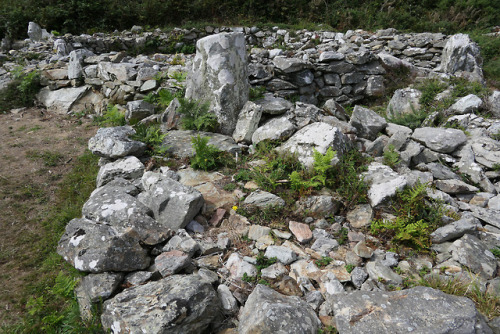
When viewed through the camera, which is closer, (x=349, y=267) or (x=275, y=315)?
(x=275, y=315)

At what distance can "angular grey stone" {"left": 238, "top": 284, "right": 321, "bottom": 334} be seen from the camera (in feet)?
9.64

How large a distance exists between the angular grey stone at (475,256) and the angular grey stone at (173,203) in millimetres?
3660

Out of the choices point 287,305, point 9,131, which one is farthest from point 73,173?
point 287,305

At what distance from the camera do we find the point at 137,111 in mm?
8281

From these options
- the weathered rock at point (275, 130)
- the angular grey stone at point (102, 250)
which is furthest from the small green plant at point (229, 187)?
the angular grey stone at point (102, 250)

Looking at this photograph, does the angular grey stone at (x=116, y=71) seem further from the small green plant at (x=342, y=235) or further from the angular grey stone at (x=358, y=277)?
the angular grey stone at (x=358, y=277)

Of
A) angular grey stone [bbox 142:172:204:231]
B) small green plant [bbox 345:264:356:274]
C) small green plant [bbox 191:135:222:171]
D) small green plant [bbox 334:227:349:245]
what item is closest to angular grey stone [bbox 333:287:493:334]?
small green plant [bbox 345:264:356:274]

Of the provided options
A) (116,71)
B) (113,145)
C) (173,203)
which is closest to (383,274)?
(173,203)

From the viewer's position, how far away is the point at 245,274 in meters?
3.85

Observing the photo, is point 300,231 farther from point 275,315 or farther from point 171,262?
point 171,262

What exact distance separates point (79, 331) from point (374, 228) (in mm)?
4020

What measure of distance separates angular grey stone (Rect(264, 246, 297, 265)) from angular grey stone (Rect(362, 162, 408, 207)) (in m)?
1.65

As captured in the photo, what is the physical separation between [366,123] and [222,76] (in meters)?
3.57

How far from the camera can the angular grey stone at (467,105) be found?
8359mm
